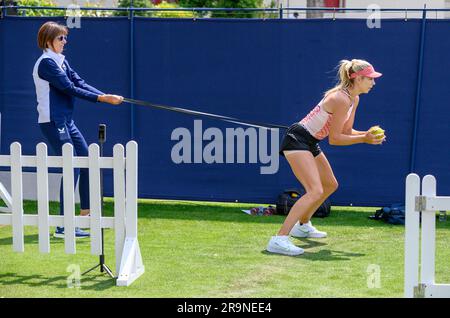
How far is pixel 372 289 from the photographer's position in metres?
6.06

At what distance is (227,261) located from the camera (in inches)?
275

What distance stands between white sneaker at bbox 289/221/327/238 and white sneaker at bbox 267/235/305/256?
29.1 inches

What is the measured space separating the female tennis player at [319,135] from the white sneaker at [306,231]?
0.48m

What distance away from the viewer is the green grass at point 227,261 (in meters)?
5.96

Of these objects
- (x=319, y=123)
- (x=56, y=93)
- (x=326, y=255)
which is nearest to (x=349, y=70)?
(x=319, y=123)

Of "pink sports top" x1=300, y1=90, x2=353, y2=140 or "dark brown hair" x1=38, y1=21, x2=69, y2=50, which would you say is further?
"dark brown hair" x1=38, y1=21, x2=69, y2=50

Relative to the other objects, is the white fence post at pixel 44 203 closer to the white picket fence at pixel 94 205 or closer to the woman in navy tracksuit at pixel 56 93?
the white picket fence at pixel 94 205

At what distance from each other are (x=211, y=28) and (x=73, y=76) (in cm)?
218

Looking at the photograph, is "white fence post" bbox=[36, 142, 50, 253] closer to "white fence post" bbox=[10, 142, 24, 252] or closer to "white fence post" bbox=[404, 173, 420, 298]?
"white fence post" bbox=[10, 142, 24, 252]

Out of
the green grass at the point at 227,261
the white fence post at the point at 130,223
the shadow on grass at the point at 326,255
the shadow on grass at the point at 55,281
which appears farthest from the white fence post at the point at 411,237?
the shadow on grass at the point at 55,281

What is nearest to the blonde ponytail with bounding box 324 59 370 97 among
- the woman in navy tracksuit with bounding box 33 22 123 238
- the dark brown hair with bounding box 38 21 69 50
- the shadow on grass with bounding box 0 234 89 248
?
the woman in navy tracksuit with bounding box 33 22 123 238

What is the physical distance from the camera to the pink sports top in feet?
24.3

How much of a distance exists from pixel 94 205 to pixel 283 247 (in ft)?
6.02

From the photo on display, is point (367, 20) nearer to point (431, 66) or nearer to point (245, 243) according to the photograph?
point (431, 66)
